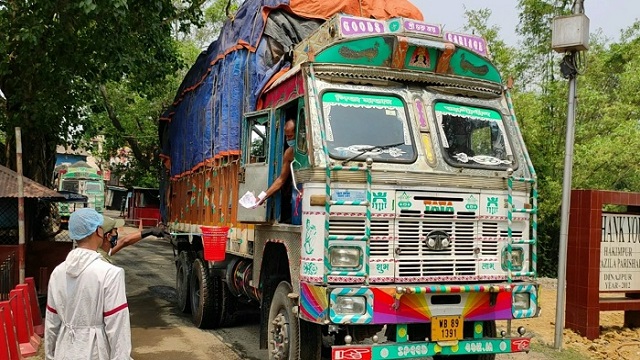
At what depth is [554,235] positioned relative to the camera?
59.5 ft

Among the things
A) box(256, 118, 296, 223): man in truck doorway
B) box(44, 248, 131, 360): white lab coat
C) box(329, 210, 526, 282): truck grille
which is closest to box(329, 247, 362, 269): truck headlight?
box(329, 210, 526, 282): truck grille

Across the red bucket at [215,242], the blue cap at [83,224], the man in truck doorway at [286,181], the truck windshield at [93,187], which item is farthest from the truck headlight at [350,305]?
the truck windshield at [93,187]

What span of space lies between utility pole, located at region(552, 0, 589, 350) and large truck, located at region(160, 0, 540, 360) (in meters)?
2.43

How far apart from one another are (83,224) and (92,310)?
0.49 metres

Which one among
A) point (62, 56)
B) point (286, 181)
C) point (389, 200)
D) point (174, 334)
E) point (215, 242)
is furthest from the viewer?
point (62, 56)

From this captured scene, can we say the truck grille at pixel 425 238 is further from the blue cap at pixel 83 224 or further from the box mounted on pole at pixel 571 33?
the box mounted on pole at pixel 571 33

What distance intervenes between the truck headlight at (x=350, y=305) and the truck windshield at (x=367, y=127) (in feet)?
4.03

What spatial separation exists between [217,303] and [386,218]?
476 cm

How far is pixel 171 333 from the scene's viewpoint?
907cm

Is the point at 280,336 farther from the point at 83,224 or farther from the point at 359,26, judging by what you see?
the point at 359,26

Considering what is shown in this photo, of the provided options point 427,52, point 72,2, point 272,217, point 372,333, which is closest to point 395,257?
point 372,333

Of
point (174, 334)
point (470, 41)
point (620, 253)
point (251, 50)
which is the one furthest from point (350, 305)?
point (620, 253)

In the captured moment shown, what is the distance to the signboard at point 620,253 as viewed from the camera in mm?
9242

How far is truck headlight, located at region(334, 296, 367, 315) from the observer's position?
5.09m
